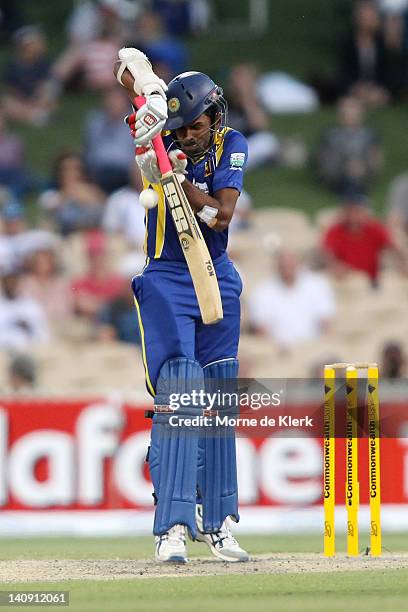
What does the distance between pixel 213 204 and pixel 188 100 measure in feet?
1.55

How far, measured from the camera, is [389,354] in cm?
1144

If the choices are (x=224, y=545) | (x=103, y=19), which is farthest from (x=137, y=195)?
(x=224, y=545)

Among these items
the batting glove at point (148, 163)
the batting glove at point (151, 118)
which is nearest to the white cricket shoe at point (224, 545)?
the batting glove at point (148, 163)

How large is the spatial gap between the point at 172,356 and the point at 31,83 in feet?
31.3

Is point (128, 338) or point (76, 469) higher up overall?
point (128, 338)

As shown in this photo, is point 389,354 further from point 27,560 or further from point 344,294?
point 27,560

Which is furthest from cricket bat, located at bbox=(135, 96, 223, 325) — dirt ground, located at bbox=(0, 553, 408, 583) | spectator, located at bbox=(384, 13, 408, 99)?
spectator, located at bbox=(384, 13, 408, 99)

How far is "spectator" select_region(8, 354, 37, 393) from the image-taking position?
1146 centimetres

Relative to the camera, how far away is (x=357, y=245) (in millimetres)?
13070

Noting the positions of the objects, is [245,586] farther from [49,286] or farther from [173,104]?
[49,286]

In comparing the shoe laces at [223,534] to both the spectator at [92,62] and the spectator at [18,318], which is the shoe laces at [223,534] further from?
the spectator at [92,62]

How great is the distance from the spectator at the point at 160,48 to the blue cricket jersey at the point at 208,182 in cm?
773

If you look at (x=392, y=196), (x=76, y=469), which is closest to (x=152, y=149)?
(x=76, y=469)

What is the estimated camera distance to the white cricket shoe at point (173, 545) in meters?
6.49
